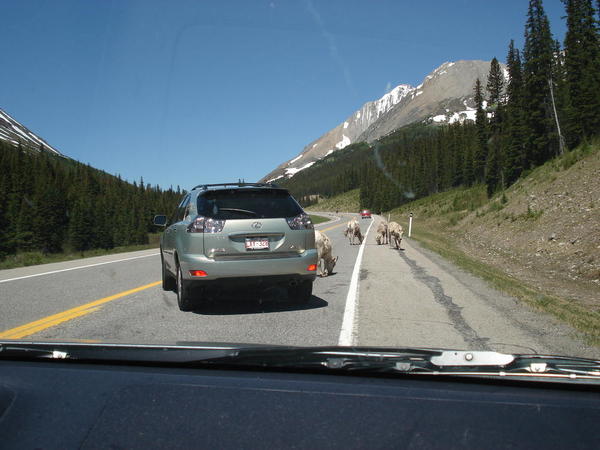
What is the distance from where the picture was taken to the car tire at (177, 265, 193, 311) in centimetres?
712

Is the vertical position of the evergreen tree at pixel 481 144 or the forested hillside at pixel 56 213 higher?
the evergreen tree at pixel 481 144

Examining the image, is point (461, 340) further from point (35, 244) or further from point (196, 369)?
point (35, 244)

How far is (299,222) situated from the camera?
745 cm

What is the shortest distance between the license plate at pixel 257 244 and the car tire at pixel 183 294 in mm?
1047

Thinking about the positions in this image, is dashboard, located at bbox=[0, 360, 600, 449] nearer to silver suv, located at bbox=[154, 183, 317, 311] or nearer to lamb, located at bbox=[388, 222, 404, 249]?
silver suv, located at bbox=[154, 183, 317, 311]

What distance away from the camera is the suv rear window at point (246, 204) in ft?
23.6

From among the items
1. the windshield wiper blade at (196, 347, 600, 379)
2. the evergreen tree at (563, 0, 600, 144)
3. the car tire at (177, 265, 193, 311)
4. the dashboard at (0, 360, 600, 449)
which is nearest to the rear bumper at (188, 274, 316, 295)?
the car tire at (177, 265, 193, 311)

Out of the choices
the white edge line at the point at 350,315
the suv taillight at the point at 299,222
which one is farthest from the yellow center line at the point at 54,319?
the white edge line at the point at 350,315

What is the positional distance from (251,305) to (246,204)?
66.6 inches

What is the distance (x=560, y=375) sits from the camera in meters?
2.36

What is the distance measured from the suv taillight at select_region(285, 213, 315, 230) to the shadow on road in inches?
49.0

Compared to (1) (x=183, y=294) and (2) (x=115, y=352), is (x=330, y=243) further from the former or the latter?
(2) (x=115, y=352)

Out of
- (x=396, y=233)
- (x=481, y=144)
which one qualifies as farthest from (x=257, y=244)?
(x=481, y=144)

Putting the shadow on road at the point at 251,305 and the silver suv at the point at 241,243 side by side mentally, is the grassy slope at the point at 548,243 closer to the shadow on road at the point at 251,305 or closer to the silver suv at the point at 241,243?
the shadow on road at the point at 251,305
